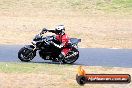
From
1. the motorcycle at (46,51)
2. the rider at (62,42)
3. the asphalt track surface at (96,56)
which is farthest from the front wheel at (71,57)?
the asphalt track surface at (96,56)

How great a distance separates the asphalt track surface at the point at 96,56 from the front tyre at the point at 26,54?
257mm

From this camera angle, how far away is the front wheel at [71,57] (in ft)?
53.3

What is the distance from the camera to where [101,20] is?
29125 mm

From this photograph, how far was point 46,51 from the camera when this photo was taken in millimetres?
16297

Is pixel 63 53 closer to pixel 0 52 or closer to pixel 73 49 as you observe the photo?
pixel 73 49

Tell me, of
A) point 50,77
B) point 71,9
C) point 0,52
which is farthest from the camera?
point 71,9

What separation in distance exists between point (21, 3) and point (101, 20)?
6871mm

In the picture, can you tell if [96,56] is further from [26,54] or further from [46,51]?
[26,54]

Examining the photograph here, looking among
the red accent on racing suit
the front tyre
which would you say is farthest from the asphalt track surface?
the red accent on racing suit

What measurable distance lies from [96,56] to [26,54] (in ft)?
10.5

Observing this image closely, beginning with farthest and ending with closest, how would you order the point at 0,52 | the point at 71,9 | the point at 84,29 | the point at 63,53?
the point at 71,9
the point at 84,29
the point at 0,52
the point at 63,53

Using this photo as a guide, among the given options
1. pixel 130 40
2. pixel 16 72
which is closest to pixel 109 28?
pixel 130 40

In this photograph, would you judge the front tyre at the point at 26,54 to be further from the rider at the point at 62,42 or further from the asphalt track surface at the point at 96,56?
the rider at the point at 62,42

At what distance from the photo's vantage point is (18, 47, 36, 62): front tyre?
16266mm
